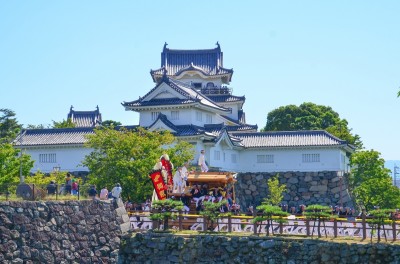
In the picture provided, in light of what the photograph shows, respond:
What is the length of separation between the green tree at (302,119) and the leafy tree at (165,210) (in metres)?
54.2

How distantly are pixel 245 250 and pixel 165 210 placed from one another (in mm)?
3764

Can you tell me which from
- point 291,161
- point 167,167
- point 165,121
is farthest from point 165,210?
point 291,161

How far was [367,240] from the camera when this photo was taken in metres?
30.6

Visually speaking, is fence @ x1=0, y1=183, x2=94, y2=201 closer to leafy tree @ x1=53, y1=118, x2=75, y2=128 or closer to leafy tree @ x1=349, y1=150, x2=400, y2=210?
leafy tree @ x1=349, y1=150, x2=400, y2=210

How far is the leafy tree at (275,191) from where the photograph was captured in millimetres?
60906

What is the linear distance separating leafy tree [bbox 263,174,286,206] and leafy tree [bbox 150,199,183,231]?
2690 centimetres

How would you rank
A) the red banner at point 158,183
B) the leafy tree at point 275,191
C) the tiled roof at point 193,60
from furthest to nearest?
the tiled roof at point 193,60 → the leafy tree at point 275,191 → the red banner at point 158,183

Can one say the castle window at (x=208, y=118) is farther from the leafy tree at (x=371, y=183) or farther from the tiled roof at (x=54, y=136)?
the leafy tree at (x=371, y=183)

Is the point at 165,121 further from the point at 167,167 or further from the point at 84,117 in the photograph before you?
the point at 167,167

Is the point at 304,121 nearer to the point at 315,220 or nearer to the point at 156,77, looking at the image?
the point at 156,77

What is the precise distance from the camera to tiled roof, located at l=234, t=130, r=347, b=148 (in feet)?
217

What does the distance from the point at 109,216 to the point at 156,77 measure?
49.6m

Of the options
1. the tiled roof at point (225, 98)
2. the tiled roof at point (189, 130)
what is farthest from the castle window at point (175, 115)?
the tiled roof at point (225, 98)

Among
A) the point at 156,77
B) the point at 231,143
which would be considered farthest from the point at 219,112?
the point at 156,77
